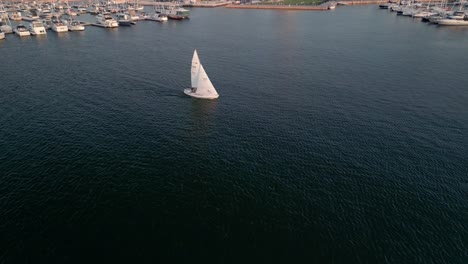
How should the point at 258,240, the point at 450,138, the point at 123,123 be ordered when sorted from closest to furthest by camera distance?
1. the point at 258,240
2. the point at 450,138
3. the point at 123,123

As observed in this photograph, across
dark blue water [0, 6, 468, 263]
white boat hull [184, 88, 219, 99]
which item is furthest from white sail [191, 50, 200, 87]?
dark blue water [0, 6, 468, 263]

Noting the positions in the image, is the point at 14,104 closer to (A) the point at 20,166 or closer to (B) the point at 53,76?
(B) the point at 53,76

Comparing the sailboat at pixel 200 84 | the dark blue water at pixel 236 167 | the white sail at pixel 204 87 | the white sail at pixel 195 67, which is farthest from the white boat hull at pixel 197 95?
the dark blue water at pixel 236 167

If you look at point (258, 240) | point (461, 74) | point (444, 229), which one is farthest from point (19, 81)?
point (461, 74)

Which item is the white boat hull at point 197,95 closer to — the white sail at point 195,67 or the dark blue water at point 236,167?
the white sail at point 195,67

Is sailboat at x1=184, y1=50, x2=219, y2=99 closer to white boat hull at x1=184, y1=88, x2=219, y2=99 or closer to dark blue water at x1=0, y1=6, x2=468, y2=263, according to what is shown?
white boat hull at x1=184, y1=88, x2=219, y2=99

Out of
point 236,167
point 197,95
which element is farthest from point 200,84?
point 236,167

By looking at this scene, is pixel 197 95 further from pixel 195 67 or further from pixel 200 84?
pixel 195 67
